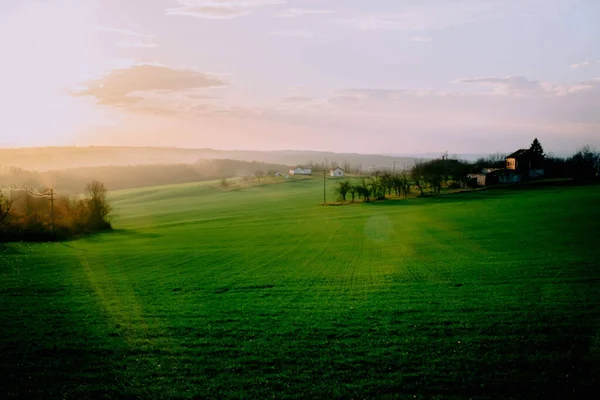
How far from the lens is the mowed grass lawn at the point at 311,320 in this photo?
1364cm

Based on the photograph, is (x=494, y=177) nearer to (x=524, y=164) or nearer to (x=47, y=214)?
(x=524, y=164)

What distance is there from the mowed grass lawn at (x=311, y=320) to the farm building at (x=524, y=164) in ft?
282

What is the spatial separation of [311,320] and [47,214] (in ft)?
199

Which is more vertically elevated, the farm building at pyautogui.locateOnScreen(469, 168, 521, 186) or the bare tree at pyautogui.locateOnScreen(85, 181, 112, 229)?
the farm building at pyautogui.locateOnScreen(469, 168, 521, 186)

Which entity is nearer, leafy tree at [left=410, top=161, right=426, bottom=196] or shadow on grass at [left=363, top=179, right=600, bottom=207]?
shadow on grass at [left=363, top=179, right=600, bottom=207]

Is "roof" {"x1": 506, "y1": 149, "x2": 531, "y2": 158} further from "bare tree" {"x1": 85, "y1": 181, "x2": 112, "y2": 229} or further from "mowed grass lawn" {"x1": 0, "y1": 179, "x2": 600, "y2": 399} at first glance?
"bare tree" {"x1": 85, "y1": 181, "x2": 112, "y2": 229}

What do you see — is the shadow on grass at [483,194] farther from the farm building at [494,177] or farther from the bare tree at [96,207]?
the bare tree at [96,207]

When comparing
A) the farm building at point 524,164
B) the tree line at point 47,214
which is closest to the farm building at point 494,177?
the farm building at point 524,164

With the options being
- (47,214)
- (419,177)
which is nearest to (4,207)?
(47,214)

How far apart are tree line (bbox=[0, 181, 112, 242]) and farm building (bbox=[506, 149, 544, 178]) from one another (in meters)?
101

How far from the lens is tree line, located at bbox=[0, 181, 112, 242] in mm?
58906

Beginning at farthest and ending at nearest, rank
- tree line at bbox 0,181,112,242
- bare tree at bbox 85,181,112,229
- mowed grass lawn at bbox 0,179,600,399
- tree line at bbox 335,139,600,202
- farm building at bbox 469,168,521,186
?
farm building at bbox 469,168,521,186 → tree line at bbox 335,139,600,202 → bare tree at bbox 85,181,112,229 → tree line at bbox 0,181,112,242 → mowed grass lawn at bbox 0,179,600,399

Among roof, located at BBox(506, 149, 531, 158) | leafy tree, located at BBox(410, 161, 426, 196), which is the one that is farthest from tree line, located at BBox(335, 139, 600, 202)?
roof, located at BBox(506, 149, 531, 158)

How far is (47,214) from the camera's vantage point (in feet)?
220
